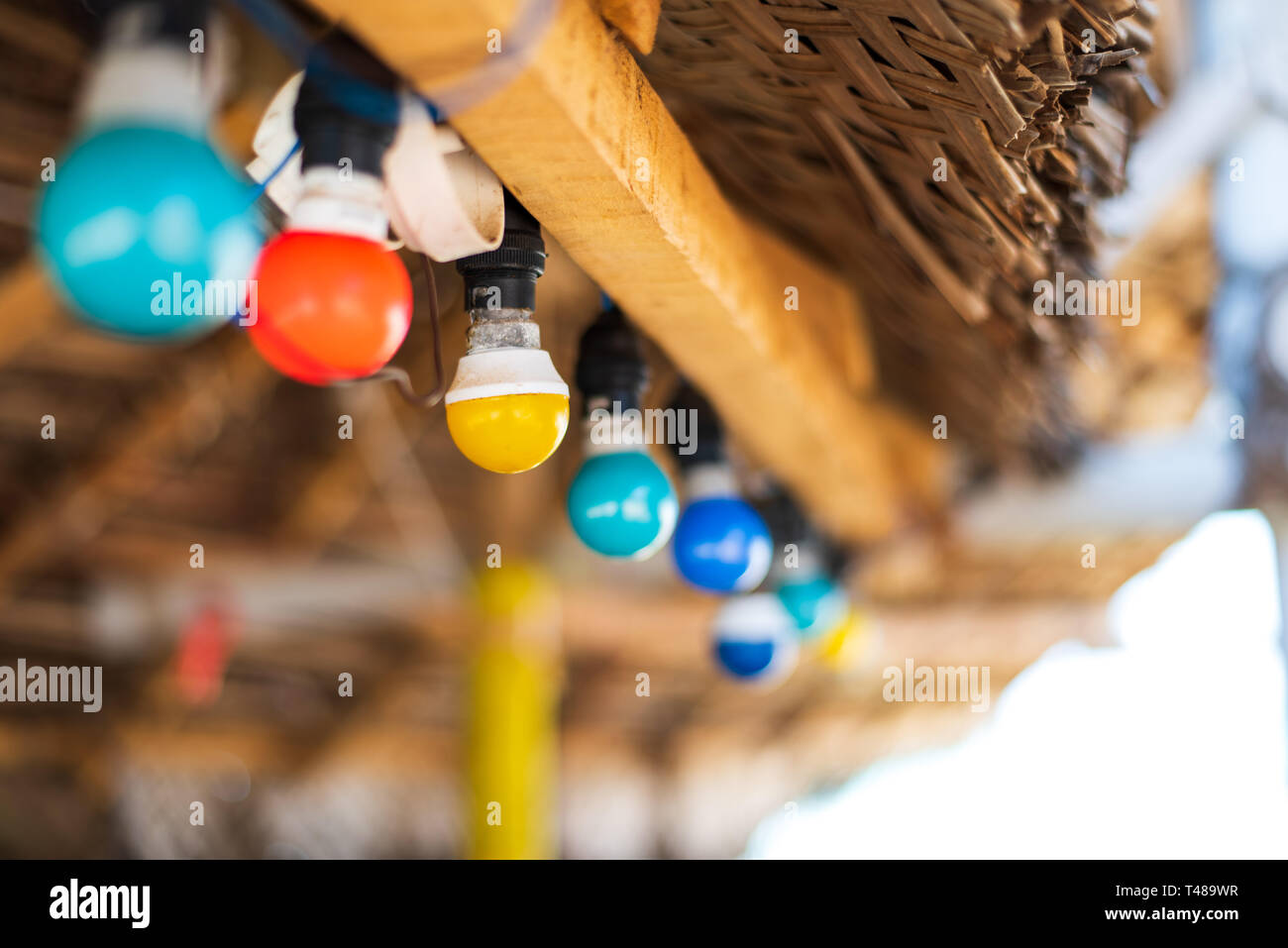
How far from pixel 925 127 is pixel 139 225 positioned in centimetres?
64

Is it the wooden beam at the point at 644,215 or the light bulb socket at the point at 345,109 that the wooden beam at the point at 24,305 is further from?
the light bulb socket at the point at 345,109

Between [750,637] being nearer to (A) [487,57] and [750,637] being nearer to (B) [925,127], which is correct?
(B) [925,127]

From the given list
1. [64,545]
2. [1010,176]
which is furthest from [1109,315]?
[64,545]

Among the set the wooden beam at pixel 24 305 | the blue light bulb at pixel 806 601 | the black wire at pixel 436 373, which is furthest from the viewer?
the wooden beam at pixel 24 305

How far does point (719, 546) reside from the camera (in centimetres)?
118

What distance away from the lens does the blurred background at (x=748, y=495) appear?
1.09 m

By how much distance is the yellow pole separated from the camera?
3.03 m

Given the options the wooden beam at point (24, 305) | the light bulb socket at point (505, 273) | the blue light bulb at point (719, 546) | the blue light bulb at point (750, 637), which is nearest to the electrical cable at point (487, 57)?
the light bulb socket at point (505, 273)

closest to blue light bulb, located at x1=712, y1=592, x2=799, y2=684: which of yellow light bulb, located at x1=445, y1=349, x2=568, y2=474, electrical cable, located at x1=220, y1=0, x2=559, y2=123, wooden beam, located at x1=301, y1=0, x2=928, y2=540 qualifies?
wooden beam, located at x1=301, y1=0, x2=928, y2=540

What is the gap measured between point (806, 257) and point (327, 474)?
7.38ft

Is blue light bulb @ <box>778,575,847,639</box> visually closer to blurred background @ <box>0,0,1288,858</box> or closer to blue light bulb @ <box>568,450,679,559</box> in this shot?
blurred background @ <box>0,0,1288,858</box>

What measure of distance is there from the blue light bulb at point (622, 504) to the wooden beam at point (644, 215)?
15 cm

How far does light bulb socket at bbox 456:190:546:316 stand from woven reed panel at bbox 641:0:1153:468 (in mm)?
252
